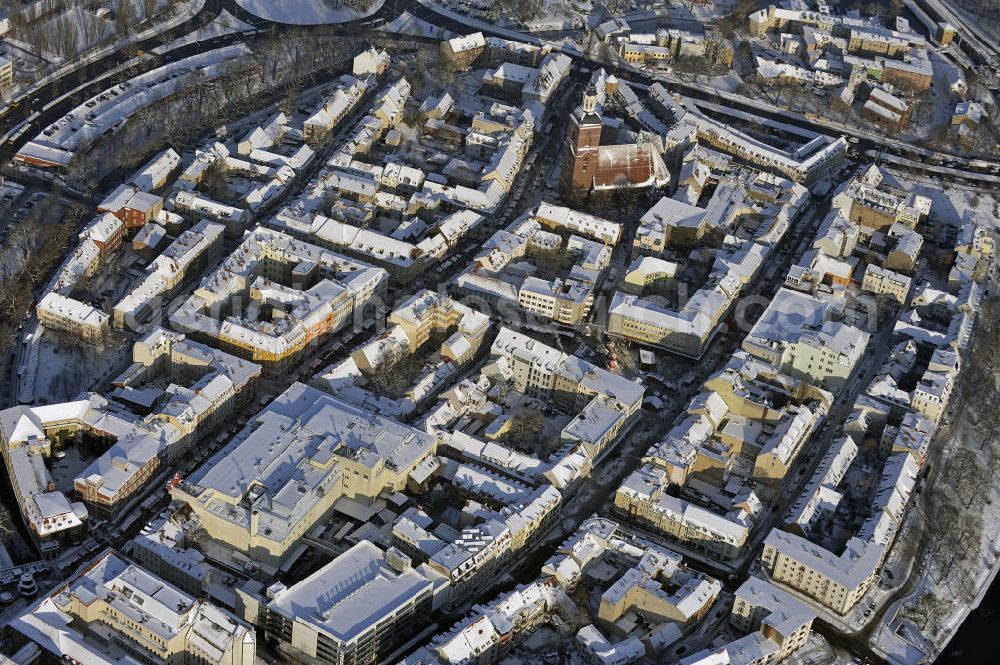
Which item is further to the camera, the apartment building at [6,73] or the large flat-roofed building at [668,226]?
the apartment building at [6,73]

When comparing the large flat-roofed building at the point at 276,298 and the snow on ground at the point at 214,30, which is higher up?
the snow on ground at the point at 214,30

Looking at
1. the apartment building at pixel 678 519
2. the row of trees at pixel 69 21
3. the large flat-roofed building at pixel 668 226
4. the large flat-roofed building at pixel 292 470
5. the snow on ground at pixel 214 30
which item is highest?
the row of trees at pixel 69 21

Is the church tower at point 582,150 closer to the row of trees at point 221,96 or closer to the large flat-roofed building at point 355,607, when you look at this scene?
the row of trees at point 221,96

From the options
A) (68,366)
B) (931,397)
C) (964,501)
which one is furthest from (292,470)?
(931,397)

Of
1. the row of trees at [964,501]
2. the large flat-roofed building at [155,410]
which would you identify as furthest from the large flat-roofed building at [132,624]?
the row of trees at [964,501]

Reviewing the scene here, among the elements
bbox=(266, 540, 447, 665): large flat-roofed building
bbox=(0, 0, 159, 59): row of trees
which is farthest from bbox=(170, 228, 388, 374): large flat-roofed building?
bbox=(0, 0, 159, 59): row of trees

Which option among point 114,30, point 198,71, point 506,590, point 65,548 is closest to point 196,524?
point 65,548

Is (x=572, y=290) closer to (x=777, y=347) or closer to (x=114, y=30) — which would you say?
(x=777, y=347)
